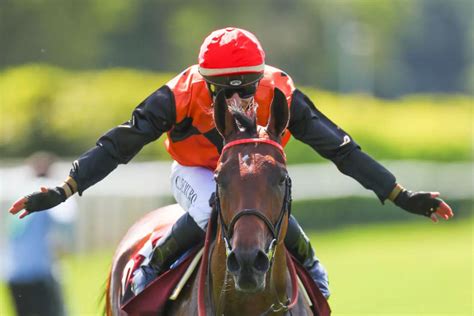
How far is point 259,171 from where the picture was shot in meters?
4.93

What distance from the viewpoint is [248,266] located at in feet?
15.4

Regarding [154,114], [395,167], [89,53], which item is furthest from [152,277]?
[89,53]

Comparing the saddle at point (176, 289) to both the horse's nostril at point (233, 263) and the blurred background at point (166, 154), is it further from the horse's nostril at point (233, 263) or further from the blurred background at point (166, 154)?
the blurred background at point (166, 154)

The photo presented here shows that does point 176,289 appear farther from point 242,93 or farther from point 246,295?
point 242,93

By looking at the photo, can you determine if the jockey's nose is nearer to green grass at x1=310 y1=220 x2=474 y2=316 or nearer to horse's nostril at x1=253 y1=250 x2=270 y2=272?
horse's nostril at x1=253 y1=250 x2=270 y2=272

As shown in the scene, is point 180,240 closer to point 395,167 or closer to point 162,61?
point 395,167

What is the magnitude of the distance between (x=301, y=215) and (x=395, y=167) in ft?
14.1

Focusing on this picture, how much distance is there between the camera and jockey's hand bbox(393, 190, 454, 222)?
593 centimetres

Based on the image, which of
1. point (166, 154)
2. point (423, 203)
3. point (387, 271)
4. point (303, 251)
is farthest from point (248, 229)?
point (166, 154)

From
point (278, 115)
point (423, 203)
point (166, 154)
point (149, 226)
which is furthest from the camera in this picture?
point (166, 154)

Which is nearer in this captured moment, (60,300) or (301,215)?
(60,300)

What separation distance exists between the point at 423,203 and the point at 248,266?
5.23ft

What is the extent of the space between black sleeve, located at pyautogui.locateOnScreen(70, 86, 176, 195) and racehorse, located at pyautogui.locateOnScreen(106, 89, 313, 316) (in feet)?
2.33

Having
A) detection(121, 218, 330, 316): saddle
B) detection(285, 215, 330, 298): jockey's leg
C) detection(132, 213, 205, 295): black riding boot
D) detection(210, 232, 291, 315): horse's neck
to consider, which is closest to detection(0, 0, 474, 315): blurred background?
detection(132, 213, 205, 295): black riding boot
